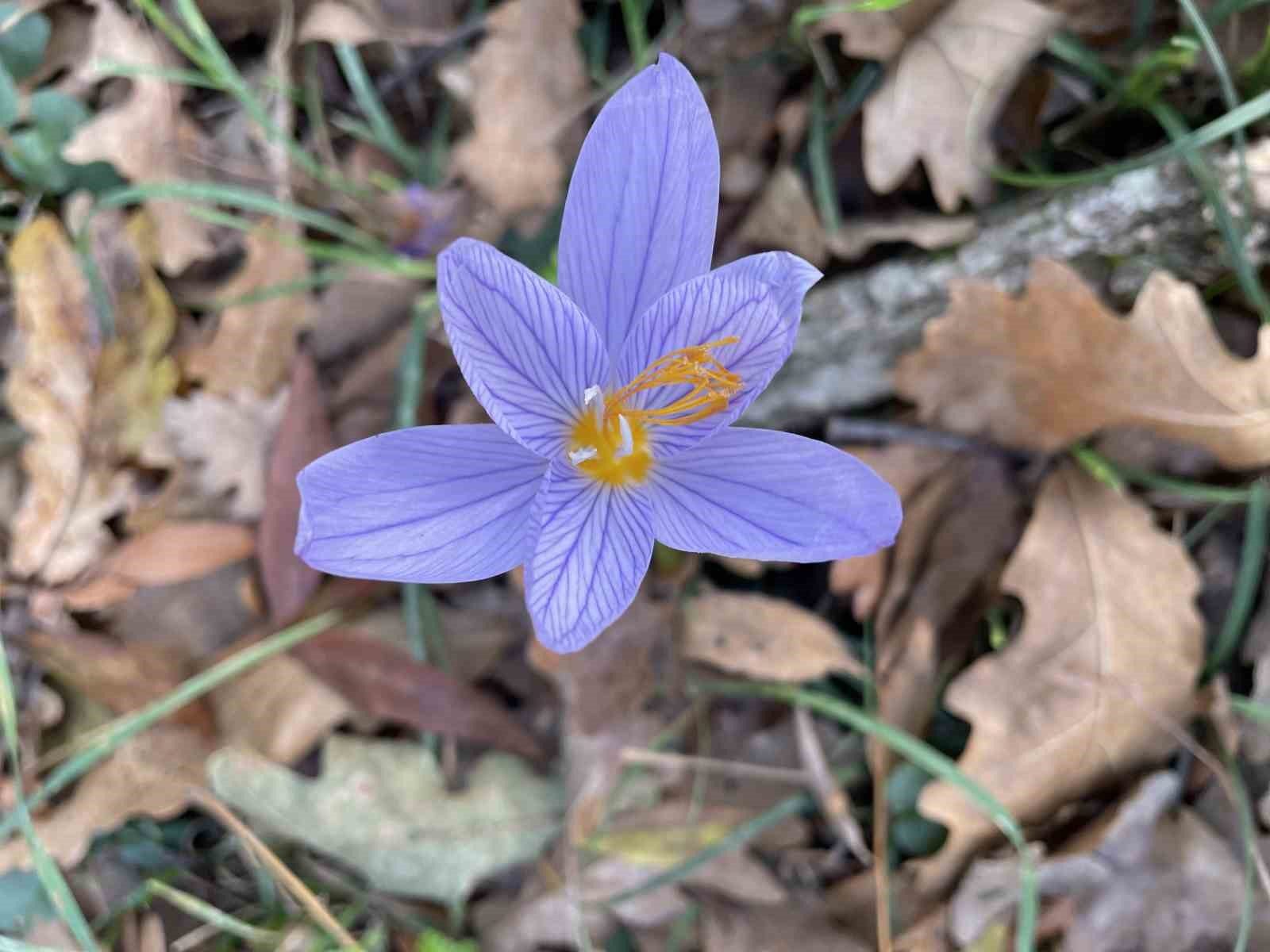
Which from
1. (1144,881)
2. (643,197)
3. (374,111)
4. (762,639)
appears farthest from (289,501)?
(1144,881)

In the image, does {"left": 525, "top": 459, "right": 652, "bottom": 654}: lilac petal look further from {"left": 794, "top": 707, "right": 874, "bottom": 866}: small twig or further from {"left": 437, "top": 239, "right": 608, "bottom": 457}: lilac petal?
{"left": 794, "top": 707, "right": 874, "bottom": 866}: small twig

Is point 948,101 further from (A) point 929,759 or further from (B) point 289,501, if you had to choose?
(B) point 289,501

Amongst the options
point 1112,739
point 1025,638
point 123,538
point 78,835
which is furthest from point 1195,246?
point 78,835

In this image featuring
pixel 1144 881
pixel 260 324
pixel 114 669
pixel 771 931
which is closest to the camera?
pixel 1144 881

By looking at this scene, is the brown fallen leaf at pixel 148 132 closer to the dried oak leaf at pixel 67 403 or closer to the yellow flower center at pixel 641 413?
the dried oak leaf at pixel 67 403

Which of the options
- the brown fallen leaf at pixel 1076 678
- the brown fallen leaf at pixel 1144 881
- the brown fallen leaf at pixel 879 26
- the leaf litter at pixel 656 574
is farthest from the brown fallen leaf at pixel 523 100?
the brown fallen leaf at pixel 1144 881

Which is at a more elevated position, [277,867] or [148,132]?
[148,132]
